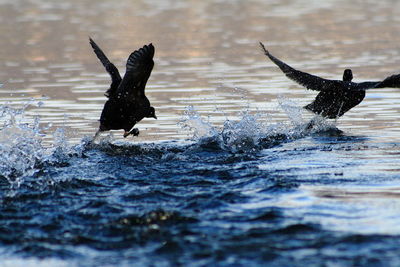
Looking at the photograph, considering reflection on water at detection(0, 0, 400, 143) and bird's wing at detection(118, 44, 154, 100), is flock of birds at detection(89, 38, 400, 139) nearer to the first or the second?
bird's wing at detection(118, 44, 154, 100)

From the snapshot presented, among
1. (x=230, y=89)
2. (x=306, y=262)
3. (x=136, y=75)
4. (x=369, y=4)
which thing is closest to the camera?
(x=306, y=262)

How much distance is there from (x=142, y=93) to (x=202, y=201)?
286 cm

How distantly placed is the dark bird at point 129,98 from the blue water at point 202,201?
0.38m

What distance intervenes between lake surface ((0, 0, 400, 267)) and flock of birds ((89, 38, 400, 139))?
0.29 meters

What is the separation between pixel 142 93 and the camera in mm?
9070

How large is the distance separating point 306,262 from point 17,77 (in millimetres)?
11545

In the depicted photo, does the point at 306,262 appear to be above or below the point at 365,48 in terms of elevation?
below

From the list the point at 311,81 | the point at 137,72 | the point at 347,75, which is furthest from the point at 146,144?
the point at 347,75

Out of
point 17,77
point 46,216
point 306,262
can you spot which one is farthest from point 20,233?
point 17,77

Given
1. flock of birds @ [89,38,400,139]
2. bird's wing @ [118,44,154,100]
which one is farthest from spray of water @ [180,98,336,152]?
bird's wing @ [118,44,154,100]

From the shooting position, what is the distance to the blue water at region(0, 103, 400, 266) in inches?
208

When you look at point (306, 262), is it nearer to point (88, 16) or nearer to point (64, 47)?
point (64, 47)

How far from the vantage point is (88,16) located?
27.2m

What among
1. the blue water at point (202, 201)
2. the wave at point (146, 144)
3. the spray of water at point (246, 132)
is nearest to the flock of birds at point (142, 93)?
the spray of water at point (246, 132)
